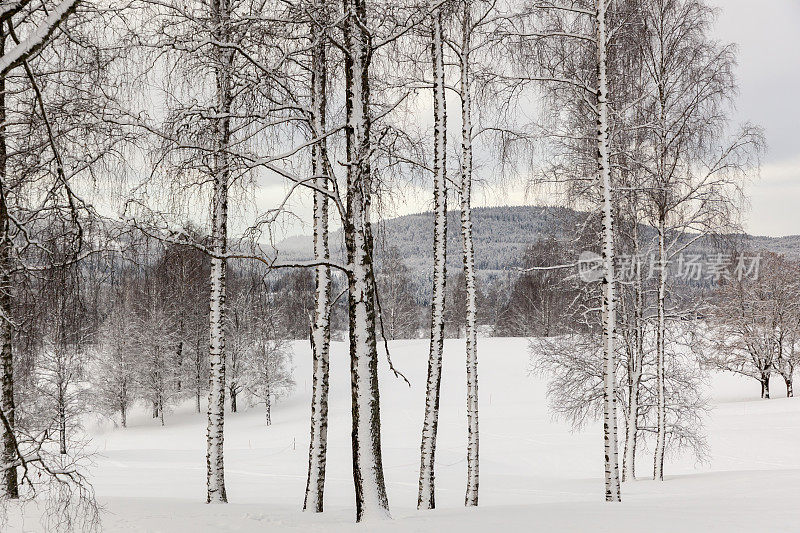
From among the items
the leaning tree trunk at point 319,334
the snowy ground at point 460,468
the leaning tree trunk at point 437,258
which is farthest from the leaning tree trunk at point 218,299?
the leaning tree trunk at point 437,258

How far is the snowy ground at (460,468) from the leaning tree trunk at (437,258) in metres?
0.83

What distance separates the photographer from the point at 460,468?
21.0 metres

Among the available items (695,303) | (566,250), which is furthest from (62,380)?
(695,303)

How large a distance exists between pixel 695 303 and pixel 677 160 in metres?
3.86

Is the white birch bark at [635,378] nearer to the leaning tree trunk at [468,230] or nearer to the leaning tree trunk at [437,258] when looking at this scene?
the leaning tree trunk at [468,230]

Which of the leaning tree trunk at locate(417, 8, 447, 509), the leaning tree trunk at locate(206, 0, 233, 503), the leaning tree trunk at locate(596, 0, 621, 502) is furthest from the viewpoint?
the leaning tree trunk at locate(206, 0, 233, 503)

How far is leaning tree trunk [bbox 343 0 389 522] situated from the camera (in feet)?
22.7

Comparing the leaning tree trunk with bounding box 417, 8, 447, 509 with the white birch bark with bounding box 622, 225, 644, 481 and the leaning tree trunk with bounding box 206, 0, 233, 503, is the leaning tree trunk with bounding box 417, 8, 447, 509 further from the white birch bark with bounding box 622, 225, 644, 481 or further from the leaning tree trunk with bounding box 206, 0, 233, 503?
the white birch bark with bounding box 622, 225, 644, 481

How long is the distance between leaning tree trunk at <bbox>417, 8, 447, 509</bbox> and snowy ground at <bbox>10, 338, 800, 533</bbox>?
83cm

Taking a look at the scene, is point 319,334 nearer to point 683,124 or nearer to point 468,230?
point 468,230

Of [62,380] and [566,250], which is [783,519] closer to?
[566,250]

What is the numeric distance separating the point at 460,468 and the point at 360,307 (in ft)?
51.7

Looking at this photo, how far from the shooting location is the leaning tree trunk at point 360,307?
273 inches

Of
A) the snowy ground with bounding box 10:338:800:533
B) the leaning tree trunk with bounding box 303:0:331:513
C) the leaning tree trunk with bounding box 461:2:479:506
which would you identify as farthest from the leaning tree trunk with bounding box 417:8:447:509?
the leaning tree trunk with bounding box 303:0:331:513
